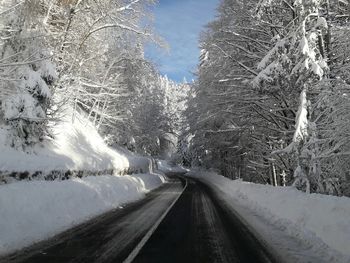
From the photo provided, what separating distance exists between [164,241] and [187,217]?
15.0 ft

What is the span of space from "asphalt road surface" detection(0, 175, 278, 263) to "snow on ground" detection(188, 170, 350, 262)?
556 millimetres

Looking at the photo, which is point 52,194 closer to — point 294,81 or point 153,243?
point 153,243

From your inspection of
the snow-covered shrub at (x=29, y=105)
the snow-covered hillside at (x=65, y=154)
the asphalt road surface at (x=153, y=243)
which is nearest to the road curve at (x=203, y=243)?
the asphalt road surface at (x=153, y=243)

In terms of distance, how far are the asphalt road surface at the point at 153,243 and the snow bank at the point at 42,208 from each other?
506 mm

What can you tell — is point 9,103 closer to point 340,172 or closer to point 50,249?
point 50,249

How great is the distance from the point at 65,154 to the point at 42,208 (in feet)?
25.7

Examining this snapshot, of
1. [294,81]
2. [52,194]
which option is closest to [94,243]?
[52,194]

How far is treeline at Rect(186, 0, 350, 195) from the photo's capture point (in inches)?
535

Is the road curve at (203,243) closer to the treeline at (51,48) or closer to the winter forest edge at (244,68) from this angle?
the winter forest edge at (244,68)

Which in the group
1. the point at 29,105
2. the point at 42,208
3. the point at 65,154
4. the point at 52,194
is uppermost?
the point at 29,105

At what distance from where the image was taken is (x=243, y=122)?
79.5ft

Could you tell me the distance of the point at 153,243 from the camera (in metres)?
9.17

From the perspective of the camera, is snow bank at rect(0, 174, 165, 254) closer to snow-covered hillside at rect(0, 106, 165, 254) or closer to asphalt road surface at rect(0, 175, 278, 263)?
snow-covered hillside at rect(0, 106, 165, 254)

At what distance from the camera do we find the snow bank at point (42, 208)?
368 inches
